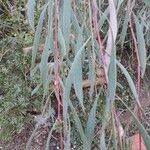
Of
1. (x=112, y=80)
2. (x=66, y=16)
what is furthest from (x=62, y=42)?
(x=112, y=80)

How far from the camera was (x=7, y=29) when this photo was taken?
2.53 m

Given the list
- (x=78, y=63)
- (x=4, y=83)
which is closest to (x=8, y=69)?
(x=4, y=83)

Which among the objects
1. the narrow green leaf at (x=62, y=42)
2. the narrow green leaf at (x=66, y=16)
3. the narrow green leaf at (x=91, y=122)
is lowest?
the narrow green leaf at (x=91, y=122)

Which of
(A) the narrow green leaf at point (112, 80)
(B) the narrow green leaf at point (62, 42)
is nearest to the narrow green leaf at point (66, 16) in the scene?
(B) the narrow green leaf at point (62, 42)

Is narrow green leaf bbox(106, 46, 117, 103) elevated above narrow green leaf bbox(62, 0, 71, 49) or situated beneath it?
situated beneath

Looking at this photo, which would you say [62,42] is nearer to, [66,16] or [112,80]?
[66,16]

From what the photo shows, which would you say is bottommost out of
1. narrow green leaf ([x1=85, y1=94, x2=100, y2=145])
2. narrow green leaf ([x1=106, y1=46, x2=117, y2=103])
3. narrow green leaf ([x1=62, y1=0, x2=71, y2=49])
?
narrow green leaf ([x1=85, y1=94, x2=100, y2=145])

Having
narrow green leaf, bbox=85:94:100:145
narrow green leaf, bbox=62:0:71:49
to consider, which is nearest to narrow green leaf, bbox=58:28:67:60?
narrow green leaf, bbox=62:0:71:49

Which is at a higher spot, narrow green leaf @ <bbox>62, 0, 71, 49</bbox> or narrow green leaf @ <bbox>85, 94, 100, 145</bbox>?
narrow green leaf @ <bbox>62, 0, 71, 49</bbox>

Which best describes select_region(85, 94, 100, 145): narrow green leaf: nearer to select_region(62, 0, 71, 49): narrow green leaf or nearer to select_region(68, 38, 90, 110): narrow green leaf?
select_region(68, 38, 90, 110): narrow green leaf

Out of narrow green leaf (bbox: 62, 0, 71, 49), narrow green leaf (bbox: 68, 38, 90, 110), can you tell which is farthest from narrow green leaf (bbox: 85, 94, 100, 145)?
narrow green leaf (bbox: 62, 0, 71, 49)

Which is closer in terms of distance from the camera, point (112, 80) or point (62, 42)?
point (112, 80)

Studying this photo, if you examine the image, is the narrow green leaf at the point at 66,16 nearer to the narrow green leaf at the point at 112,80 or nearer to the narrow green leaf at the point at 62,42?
the narrow green leaf at the point at 62,42

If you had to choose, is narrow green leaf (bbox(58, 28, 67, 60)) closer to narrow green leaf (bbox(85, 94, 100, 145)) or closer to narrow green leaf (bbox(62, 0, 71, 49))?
narrow green leaf (bbox(62, 0, 71, 49))
